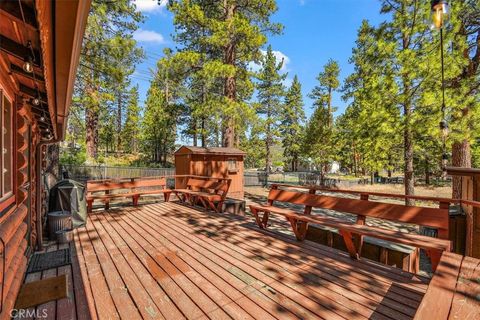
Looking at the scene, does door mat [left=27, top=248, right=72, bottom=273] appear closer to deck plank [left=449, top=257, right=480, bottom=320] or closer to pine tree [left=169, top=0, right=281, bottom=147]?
deck plank [left=449, top=257, right=480, bottom=320]

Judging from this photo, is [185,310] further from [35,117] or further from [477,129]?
[477,129]

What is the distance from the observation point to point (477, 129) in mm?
6820

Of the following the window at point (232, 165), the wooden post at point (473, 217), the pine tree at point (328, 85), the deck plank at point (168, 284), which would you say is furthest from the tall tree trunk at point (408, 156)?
the pine tree at point (328, 85)

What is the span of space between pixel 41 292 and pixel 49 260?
1.04m

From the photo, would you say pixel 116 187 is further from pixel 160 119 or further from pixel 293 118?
pixel 293 118

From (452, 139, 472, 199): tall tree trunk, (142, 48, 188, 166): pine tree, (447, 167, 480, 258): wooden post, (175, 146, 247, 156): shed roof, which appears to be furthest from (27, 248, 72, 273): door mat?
(142, 48, 188, 166): pine tree

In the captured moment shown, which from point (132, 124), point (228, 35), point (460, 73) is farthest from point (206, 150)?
point (132, 124)

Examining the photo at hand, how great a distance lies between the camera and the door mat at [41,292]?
8.04 feet

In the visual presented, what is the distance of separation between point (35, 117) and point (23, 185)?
1586 millimetres

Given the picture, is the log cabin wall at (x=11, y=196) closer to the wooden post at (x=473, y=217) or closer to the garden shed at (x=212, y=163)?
the wooden post at (x=473, y=217)

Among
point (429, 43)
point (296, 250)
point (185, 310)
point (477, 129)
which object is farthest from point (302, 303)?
point (429, 43)

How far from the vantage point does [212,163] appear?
11453 mm

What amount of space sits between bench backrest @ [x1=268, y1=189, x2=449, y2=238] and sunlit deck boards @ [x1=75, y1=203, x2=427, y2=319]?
655 millimetres

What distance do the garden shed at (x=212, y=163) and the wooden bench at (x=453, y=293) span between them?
31.0 feet
